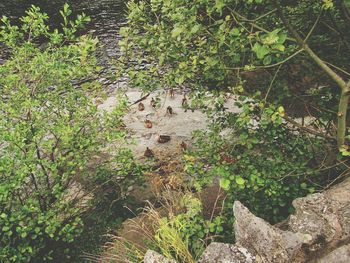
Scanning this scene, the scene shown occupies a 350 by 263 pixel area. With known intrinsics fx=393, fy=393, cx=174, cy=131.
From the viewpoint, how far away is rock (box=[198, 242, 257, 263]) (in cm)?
381

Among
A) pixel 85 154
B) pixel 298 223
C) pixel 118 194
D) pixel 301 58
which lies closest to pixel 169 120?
pixel 118 194

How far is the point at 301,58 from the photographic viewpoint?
6090mm

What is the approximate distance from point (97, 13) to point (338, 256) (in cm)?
1895

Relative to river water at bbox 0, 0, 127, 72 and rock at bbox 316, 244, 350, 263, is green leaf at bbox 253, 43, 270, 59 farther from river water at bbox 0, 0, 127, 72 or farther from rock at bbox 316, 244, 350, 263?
river water at bbox 0, 0, 127, 72

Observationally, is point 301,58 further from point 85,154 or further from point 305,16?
point 85,154

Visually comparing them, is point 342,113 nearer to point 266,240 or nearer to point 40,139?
point 266,240

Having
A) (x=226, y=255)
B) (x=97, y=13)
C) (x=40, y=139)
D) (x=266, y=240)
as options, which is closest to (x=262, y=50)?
(x=266, y=240)

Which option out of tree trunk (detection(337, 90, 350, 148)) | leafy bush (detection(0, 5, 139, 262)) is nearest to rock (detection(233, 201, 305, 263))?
tree trunk (detection(337, 90, 350, 148))

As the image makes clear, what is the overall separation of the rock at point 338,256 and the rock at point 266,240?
0.37 metres

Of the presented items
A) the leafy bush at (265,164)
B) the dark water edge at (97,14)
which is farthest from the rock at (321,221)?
the dark water edge at (97,14)

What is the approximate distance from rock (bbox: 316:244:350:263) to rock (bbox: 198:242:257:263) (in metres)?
0.87

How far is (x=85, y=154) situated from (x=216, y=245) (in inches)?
133

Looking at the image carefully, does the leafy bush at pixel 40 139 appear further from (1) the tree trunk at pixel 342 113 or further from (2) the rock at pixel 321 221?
(1) the tree trunk at pixel 342 113

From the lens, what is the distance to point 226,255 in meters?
3.83
